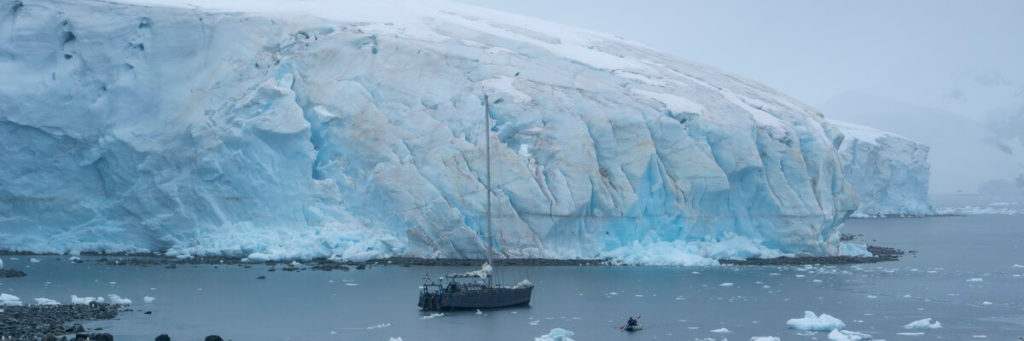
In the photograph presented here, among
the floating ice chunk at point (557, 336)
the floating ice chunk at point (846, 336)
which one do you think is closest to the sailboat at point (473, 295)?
the floating ice chunk at point (557, 336)

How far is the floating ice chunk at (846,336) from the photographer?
1841 cm

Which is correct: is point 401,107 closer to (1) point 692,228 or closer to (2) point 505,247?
(2) point 505,247

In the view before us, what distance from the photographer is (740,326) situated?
66.2 ft

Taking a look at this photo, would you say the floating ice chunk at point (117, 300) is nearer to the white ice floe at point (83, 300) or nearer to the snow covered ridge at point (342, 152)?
the white ice floe at point (83, 300)

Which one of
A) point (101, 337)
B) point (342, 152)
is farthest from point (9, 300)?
point (342, 152)

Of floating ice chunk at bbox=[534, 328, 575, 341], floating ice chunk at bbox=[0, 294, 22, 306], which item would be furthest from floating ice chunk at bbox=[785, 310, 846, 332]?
floating ice chunk at bbox=[0, 294, 22, 306]

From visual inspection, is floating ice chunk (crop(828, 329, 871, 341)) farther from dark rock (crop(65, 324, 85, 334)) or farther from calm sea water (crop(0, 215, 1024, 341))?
dark rock (crop(65, 324, 85, 334))

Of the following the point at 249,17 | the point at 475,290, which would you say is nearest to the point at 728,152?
the point at 475,290

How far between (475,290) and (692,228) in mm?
10504

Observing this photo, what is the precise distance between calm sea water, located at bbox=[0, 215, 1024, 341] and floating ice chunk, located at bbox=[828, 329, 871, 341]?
30 centimetres

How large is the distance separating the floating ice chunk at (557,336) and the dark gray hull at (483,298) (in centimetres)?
377

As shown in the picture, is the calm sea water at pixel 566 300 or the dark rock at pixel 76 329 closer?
the dark rock at pixel 76 329

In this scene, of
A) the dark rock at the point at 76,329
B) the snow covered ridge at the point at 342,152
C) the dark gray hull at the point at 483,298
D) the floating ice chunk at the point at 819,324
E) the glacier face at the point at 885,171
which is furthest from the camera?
the glacier face at the point at 885,171

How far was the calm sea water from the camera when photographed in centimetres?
1942
